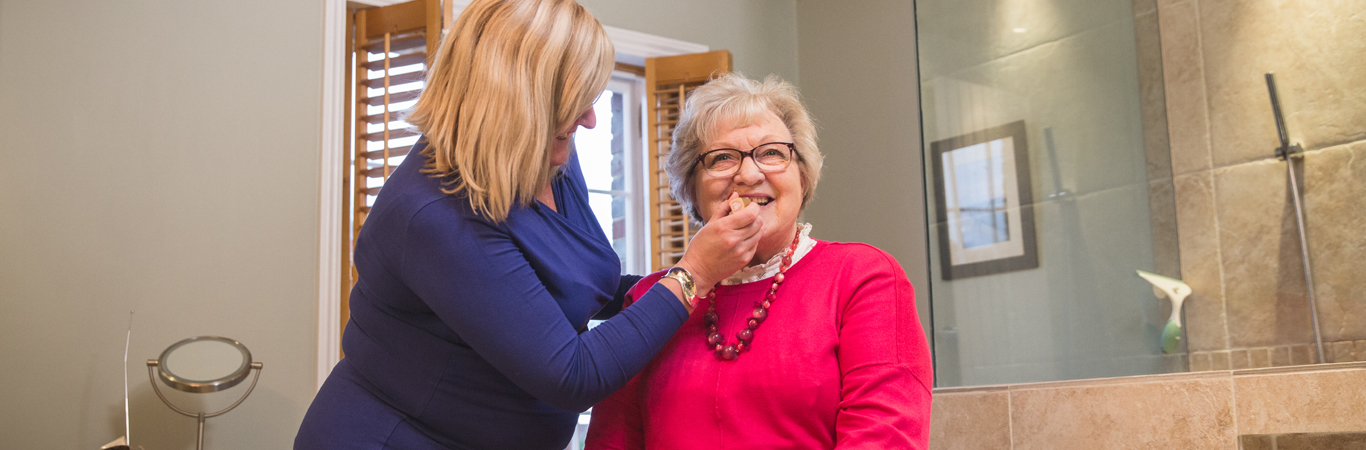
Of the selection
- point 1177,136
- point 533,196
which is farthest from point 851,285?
point 1177,136

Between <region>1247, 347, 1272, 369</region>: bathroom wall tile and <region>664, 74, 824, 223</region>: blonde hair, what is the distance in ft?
4.28

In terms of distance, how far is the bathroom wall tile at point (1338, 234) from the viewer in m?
2.00

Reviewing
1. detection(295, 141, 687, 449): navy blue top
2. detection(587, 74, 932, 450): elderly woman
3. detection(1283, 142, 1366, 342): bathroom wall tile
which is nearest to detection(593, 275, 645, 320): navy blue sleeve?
→ detection(587, 74, 932, 450): elderly woman

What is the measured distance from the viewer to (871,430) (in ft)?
3.75

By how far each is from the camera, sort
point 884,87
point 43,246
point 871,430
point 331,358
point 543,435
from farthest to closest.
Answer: point 884,87, point 331,358, point 43,246, point 543,435, point 871,430

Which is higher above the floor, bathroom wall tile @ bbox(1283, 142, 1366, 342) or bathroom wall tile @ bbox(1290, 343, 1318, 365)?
bathroom wall tile @ bbox(1283, 142, 1366, 342)

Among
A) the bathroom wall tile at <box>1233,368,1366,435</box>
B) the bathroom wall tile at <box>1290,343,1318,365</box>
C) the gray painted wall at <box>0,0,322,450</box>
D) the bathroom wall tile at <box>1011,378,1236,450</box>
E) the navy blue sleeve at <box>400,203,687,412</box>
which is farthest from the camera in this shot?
the gray painted wall at <box>0,0,322,450</box>

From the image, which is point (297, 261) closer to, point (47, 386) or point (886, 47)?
point (47, 386)

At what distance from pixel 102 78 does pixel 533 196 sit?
2.17 m

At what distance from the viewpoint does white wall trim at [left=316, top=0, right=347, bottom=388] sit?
2.92 meters

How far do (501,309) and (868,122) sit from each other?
3017mm

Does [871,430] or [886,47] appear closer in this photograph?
[871,430]

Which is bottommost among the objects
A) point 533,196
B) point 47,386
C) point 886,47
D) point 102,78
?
point 47,386

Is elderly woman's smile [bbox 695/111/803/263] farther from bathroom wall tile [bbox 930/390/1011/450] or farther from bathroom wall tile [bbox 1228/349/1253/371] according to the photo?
bathroom wall tile [bbox 1228/349/1253/371]
